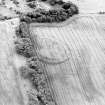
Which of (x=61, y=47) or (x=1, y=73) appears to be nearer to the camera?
(x=1, y=73)

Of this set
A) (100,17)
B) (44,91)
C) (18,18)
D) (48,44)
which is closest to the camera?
(44,91)

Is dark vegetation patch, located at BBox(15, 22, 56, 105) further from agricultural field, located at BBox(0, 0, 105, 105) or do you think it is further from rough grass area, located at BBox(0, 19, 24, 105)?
rough grass area, located at BBox(0, 19, 24, 105)

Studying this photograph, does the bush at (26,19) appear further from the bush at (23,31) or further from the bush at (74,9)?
the bush at (74,9)

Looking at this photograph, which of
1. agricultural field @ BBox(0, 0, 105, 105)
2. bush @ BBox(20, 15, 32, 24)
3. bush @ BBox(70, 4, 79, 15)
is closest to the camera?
agricultural field @ BBox(0, 0, 105, 105)

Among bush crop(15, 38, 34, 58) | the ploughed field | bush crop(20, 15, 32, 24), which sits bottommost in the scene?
the ploughed field

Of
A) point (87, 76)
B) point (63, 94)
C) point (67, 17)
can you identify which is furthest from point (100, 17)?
point (63, 94)

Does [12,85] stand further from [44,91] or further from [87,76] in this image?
[87,76]

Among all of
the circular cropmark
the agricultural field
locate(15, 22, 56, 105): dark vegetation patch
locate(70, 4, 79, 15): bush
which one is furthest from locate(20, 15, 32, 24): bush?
locate(70, 4, 79, 15): bush
